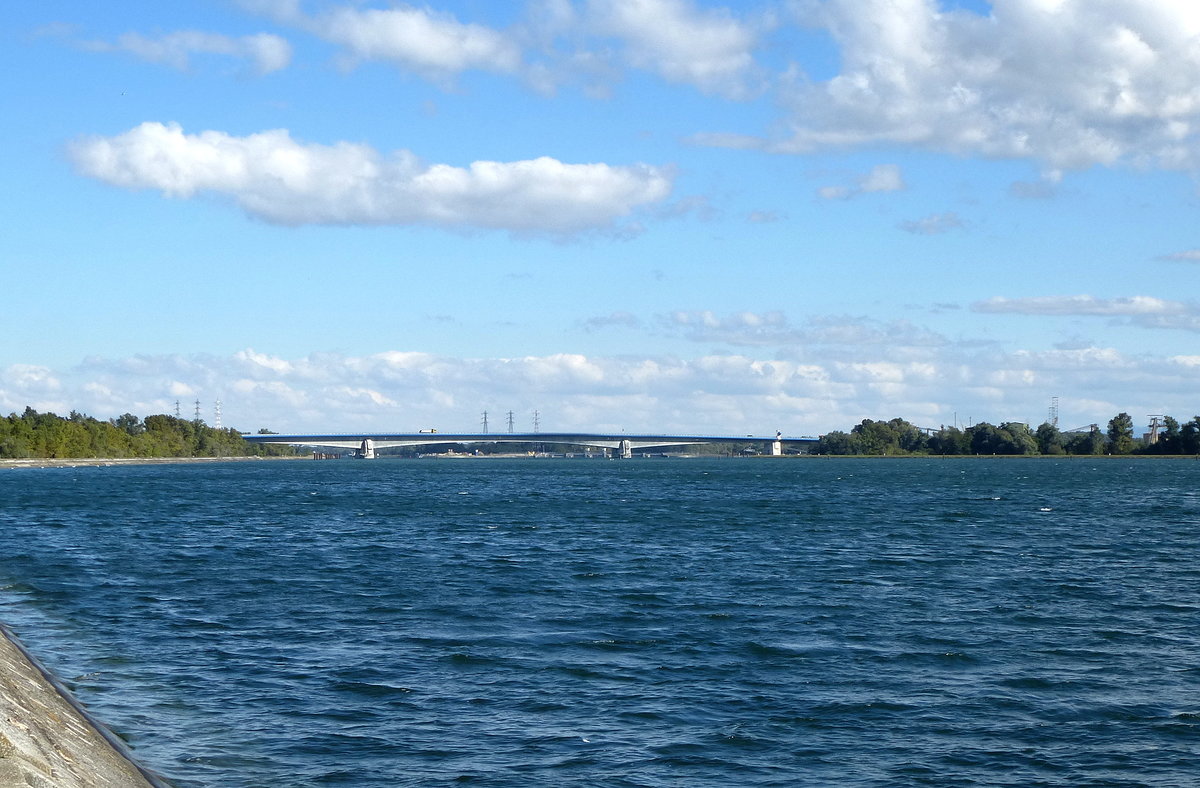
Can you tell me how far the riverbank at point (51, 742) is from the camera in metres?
15.5

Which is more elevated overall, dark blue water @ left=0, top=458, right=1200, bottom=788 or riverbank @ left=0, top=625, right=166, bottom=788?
riverbank @ left=0, top=625, right=166, bottom=788

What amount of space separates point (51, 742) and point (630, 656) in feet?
52.4

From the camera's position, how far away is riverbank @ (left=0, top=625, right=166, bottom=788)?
15484 mm

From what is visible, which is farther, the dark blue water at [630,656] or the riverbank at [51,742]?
the dark blue water at [630,656]

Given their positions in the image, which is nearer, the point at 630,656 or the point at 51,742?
the point at 51,742

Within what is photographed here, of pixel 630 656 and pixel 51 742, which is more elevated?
pixel 51 742

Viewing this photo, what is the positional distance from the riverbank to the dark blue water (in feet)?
2.62

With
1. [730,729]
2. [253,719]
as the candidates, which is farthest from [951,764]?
[253,719]

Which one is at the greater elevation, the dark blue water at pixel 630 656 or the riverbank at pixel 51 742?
the riverbank at pixel 51 742

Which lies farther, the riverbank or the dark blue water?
the dark blue water

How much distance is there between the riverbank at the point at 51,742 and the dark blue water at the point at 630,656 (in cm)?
80

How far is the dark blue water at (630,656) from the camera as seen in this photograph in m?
21.8

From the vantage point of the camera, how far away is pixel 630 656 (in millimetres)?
31109

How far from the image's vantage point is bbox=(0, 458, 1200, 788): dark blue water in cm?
2180
